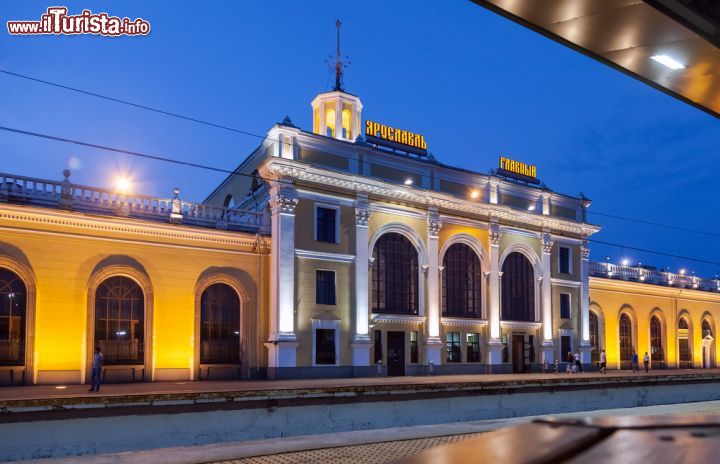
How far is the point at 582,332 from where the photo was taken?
43.8 meters

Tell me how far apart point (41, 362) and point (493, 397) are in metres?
16.5

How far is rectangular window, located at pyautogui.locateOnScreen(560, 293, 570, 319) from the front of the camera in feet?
141

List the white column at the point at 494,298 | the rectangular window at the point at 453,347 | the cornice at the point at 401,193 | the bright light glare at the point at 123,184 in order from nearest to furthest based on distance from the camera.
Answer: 1. the bright light glare at the point at 123,184
2. the cornice at the point at 401,193
3. the rectangular window at the point at 453,347
4. the white column at the point at 494,298

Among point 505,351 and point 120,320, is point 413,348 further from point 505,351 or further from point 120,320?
point 120,320

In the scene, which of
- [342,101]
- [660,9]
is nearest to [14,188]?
[342,101]

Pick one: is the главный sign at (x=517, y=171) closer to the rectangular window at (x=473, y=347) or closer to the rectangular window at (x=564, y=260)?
the rectangular window at (x=564, y=260)

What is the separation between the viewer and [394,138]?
36.7m

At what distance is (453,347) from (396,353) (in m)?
3.86

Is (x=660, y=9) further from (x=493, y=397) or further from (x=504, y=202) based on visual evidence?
(x=504, y=202)

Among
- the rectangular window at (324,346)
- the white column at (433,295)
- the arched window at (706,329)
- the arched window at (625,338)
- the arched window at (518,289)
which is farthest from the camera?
the arched window at (706,329)

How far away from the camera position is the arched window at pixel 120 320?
26.7 m

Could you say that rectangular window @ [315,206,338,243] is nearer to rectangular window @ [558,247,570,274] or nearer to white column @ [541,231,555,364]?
white column @ [541,231,555,364]

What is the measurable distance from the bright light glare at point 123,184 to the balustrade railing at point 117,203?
70cm

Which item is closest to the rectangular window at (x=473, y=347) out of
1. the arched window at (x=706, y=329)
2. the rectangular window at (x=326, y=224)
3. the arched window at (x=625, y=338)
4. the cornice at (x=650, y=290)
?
the rectangular window at (x=326, y=224)
